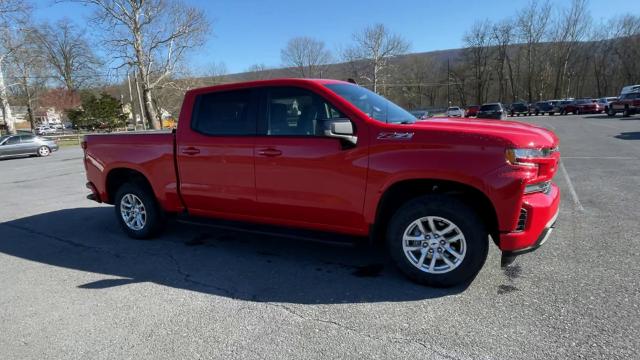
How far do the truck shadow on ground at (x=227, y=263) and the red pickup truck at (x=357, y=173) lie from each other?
0.36 metres

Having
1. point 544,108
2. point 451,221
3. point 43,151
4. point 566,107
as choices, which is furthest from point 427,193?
point 544,108

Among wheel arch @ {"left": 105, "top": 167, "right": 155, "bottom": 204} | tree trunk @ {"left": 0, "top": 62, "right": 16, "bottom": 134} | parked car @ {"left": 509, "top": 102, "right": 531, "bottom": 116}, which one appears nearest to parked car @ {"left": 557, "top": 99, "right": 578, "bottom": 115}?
parked car @ {"left": 509, "top": 102, "right": 531, "bottom": 116}

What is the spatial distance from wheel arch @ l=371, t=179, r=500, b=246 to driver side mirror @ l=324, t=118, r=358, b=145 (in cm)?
58

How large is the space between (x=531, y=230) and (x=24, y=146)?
27828 millimetres

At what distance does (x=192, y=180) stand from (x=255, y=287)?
1692 millimetres

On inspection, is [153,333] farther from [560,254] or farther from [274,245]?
[560,254]

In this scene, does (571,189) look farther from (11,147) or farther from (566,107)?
(566,107)

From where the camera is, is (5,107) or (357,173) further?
(5,107)

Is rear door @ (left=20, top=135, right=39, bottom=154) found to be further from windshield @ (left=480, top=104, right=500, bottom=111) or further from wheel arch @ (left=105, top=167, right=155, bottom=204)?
windshield @ (left=480, top=104, right=500, bottom=111)

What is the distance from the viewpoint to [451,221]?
138 inches

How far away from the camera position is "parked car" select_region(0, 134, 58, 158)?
22875 millimetres

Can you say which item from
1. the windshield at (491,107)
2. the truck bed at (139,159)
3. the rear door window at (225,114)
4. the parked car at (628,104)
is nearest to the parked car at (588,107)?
the parked car at (628,104)

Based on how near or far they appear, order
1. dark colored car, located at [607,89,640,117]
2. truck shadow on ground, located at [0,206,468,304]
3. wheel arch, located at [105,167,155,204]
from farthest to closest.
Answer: dark colored car, located at [607,89,640,117], wheel arch, located at [105,167,155,204], truck shadow on ground, located at [0,206,468,304]

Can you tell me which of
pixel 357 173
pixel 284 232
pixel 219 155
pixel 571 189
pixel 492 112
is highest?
pixel 492 112
